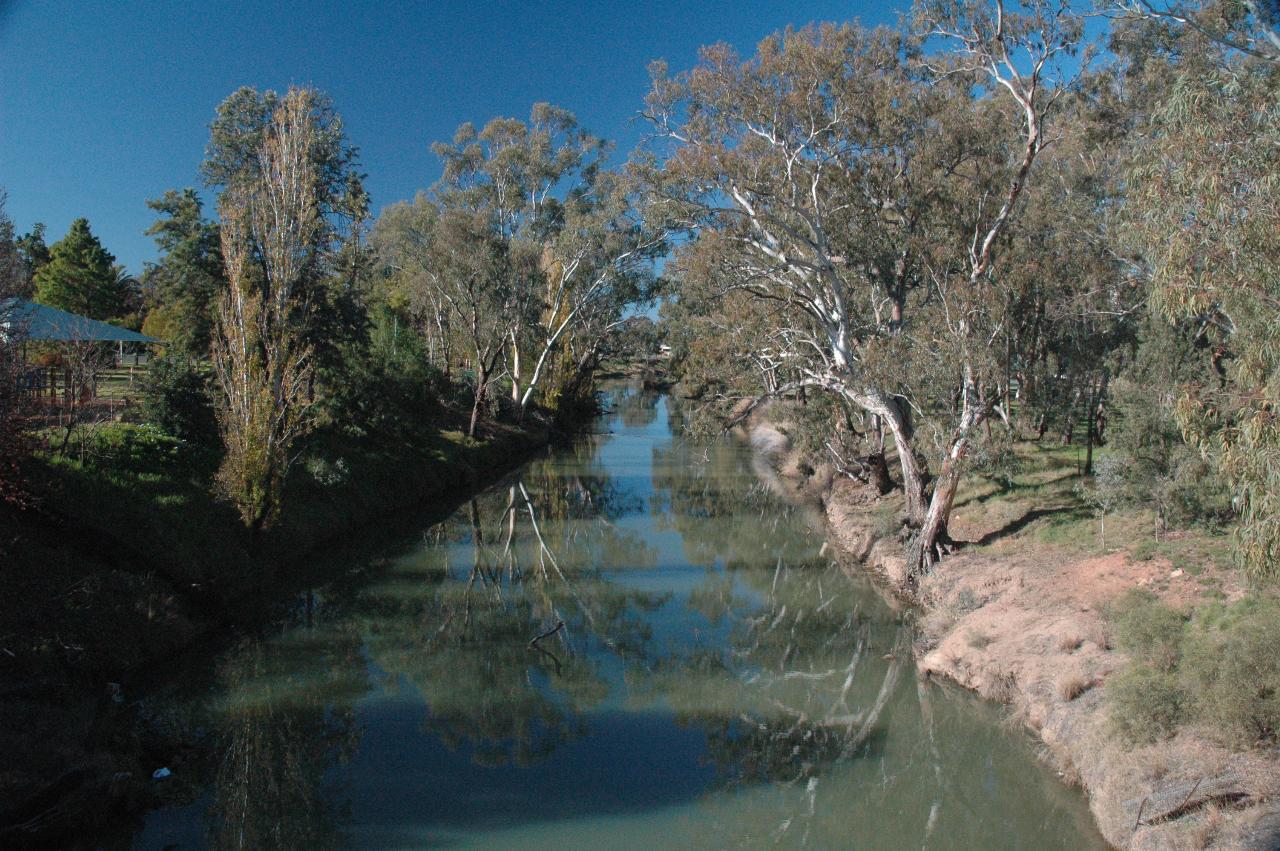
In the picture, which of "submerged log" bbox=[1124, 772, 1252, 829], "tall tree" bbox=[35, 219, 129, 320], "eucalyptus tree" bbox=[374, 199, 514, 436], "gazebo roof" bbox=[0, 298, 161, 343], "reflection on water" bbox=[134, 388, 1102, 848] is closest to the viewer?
"submerged log" bbox=[1124, 772, 1252, 829]

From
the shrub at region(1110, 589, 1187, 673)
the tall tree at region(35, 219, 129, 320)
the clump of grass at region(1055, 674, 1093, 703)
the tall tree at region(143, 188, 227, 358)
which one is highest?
the tall tree at region(35, 219, 129, 320)

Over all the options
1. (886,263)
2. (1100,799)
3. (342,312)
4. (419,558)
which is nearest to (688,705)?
(1100,799)

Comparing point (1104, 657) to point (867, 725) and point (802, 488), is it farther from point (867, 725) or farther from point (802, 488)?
point (802, 488)

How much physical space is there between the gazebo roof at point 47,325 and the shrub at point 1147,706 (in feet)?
45.9

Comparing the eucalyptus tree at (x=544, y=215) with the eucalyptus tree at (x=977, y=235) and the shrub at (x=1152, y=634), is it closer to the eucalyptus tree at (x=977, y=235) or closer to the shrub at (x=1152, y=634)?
the eucalyptus tree at (x=977, y=235)

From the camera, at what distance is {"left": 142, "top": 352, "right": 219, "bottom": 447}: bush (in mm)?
17375

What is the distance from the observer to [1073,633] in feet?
36.2

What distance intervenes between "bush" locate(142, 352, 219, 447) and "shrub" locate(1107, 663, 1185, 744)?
15961 millimetres

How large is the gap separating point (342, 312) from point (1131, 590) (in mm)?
18717

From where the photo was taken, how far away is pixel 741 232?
1925 centimetres

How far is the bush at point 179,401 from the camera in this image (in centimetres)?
1738

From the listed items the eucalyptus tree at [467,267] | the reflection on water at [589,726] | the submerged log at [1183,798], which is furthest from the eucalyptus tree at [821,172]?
the eucalyptus tree at [467,267]

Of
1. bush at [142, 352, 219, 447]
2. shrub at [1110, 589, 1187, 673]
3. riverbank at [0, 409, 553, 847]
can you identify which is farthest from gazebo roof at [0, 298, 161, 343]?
shrub at [1110, 589, 1187, 673]

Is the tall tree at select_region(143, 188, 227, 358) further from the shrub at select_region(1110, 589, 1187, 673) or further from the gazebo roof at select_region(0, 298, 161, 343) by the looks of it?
the shrub at select_region(1110, 589, 1187, 673)
